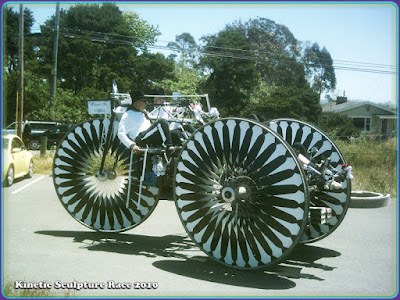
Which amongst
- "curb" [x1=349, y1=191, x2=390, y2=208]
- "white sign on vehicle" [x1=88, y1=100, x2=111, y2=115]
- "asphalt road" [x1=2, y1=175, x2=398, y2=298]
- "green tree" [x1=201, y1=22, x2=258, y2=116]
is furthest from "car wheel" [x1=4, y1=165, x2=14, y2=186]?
"green tree" [x1=201, y1=22, x2=258, y2=116]

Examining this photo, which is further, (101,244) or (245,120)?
(101,244)

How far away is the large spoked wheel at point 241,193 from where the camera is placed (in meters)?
5.61

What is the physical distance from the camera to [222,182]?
6.20m

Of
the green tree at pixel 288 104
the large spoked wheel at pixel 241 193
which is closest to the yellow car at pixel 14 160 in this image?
the large spoked wheel at pixel 241 193

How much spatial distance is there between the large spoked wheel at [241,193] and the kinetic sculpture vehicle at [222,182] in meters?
0.01

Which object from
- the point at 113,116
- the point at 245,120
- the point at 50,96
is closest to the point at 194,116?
the point at 113,116

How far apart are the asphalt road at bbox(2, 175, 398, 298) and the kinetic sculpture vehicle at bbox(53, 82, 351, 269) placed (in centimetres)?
34

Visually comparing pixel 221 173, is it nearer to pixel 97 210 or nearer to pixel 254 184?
pixel 254 184

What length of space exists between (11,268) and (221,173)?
115 inches

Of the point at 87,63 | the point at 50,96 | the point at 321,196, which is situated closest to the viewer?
the point at 321,196

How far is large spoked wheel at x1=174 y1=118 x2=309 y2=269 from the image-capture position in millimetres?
5609

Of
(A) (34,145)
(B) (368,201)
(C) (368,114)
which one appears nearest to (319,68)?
(C) (368,114)

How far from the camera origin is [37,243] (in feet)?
24.2

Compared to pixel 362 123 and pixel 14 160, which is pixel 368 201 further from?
pixel 362 123
